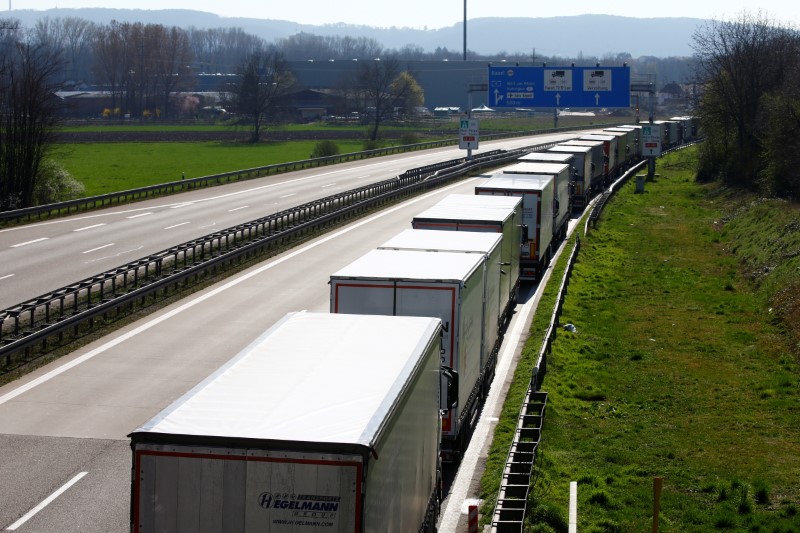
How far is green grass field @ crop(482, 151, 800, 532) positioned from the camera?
49.0ft

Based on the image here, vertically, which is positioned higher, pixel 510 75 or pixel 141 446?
pixel 510 75

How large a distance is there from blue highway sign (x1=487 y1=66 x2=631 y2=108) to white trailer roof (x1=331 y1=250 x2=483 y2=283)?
5856 centimetres

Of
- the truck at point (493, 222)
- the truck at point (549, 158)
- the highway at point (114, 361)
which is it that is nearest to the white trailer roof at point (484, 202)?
the truck at point (493, 222)

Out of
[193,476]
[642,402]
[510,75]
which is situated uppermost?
[510,75]

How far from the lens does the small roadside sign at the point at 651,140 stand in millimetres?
72438

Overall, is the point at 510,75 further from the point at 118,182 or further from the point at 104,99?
the point at 104,99

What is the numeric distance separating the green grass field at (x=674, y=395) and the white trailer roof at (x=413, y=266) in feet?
9.40

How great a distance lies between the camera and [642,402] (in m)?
20.5

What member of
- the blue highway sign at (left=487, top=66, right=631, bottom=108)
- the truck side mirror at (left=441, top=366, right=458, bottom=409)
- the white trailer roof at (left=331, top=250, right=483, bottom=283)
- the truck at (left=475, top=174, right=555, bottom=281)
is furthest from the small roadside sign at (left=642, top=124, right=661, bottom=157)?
the truck side mirror at (left=441, top=366, right=458, bottom=409)

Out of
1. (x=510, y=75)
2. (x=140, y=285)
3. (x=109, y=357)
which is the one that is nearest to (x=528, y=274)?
(x=140, y=285)

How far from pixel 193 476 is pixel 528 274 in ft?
85.1

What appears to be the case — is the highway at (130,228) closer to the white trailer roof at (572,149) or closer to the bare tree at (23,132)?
the bare tree at (23,132)

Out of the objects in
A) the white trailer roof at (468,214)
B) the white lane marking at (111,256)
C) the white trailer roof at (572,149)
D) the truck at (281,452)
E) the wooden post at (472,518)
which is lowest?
the white lane marking at (111,256)

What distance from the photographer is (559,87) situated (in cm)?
7569
